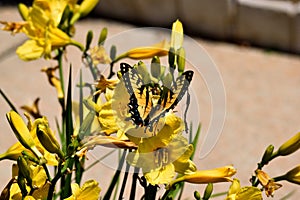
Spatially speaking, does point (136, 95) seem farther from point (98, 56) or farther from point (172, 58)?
point (98, 56)

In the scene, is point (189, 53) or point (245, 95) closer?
point (245, 95)

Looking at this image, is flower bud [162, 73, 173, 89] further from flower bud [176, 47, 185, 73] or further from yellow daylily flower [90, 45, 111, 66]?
yellow daylily flower [90, 45, 111, 66]

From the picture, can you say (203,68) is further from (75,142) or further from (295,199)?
(75,142)

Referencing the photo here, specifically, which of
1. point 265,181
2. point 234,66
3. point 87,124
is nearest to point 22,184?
point 87,124

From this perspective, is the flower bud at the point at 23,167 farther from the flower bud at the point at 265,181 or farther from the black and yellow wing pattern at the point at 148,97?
the flower bud at the point at 265,181

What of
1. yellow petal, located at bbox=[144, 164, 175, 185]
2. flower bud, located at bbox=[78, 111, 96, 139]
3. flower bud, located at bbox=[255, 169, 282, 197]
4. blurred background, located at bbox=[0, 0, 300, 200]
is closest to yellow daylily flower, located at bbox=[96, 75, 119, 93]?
flower bud, located at bbox=[78, 111, 96, 139]

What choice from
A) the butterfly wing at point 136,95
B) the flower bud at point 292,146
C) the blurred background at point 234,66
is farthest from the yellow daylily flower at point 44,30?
the blurred background at point 234,66

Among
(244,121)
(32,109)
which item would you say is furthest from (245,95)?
(32,109)

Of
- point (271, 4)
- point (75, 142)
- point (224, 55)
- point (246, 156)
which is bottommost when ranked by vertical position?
point (75, 142)
